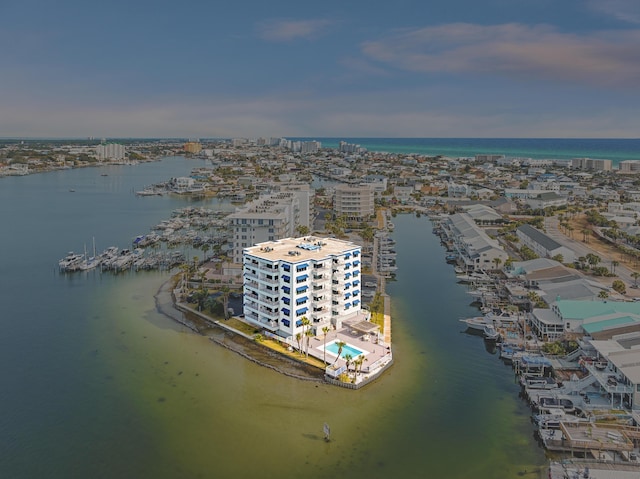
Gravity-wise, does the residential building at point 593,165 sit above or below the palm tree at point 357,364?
above

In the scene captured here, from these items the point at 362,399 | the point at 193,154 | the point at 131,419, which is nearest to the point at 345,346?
the point at 362,399

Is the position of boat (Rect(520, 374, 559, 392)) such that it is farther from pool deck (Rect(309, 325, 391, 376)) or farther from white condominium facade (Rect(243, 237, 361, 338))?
white condominium facade (Rect(243, 237, 361, 338))

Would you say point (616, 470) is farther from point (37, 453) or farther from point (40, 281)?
point (40, 281)

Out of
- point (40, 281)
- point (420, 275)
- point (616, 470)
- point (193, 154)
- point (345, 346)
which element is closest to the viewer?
point (616, 470)

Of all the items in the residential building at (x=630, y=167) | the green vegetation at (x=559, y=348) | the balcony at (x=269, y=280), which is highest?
the residential building at (x=630, y=167)

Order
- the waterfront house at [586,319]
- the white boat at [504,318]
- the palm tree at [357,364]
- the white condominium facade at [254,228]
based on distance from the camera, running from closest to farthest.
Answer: the palm tree at [357,364] < the waterfront house at [586,319] < the white boat at [504,318] < the white condominium facade at [254,228]

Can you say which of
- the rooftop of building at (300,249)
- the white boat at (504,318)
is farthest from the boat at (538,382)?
the rooftop of building at (300,249)

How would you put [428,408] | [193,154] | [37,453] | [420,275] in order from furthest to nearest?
[193,154], [420,275], [428,408], [37,453]

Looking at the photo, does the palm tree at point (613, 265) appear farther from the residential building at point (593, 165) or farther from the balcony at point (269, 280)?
the residential building at point (593, 165)
